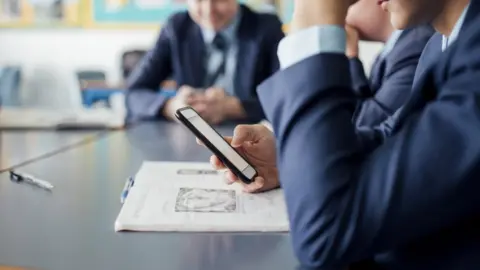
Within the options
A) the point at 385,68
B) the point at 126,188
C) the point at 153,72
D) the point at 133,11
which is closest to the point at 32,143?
the point at 126,188

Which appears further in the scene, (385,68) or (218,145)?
(385,68)

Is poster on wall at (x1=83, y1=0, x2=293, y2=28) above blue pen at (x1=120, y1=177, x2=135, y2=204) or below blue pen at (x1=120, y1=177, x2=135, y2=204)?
below

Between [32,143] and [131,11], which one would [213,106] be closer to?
[32,143]

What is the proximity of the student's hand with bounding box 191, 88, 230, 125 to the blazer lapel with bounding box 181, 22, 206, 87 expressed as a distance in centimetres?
31

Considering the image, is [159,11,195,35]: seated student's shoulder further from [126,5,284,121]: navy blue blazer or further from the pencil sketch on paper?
the pencil sketch on paper

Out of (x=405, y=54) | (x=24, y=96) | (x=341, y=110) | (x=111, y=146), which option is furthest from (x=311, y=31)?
(x=24, y=96)

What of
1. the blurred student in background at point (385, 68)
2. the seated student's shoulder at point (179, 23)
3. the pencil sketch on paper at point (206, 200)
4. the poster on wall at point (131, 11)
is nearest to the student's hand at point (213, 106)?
the seated student's shoulder at point (179, 23)

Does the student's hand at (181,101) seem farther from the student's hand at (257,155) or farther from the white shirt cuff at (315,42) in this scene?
the white shirt cuff at (315,42)

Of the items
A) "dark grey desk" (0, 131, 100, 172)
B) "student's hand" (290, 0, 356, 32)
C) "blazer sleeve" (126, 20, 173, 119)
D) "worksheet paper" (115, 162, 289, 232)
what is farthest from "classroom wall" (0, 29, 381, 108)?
"student's hand" (290, 0, 356, 32)

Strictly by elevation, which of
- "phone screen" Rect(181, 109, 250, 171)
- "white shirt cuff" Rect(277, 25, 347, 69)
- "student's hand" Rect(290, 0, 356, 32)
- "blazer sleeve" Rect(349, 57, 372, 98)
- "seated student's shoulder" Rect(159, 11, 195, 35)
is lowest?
"seated student's shoulder" Rect(159, 11, 195, 35)

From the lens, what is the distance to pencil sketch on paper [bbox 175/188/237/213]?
790mm

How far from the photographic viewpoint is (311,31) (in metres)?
0.58

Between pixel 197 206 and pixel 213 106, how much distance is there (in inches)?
33.8

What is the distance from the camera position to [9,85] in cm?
385
